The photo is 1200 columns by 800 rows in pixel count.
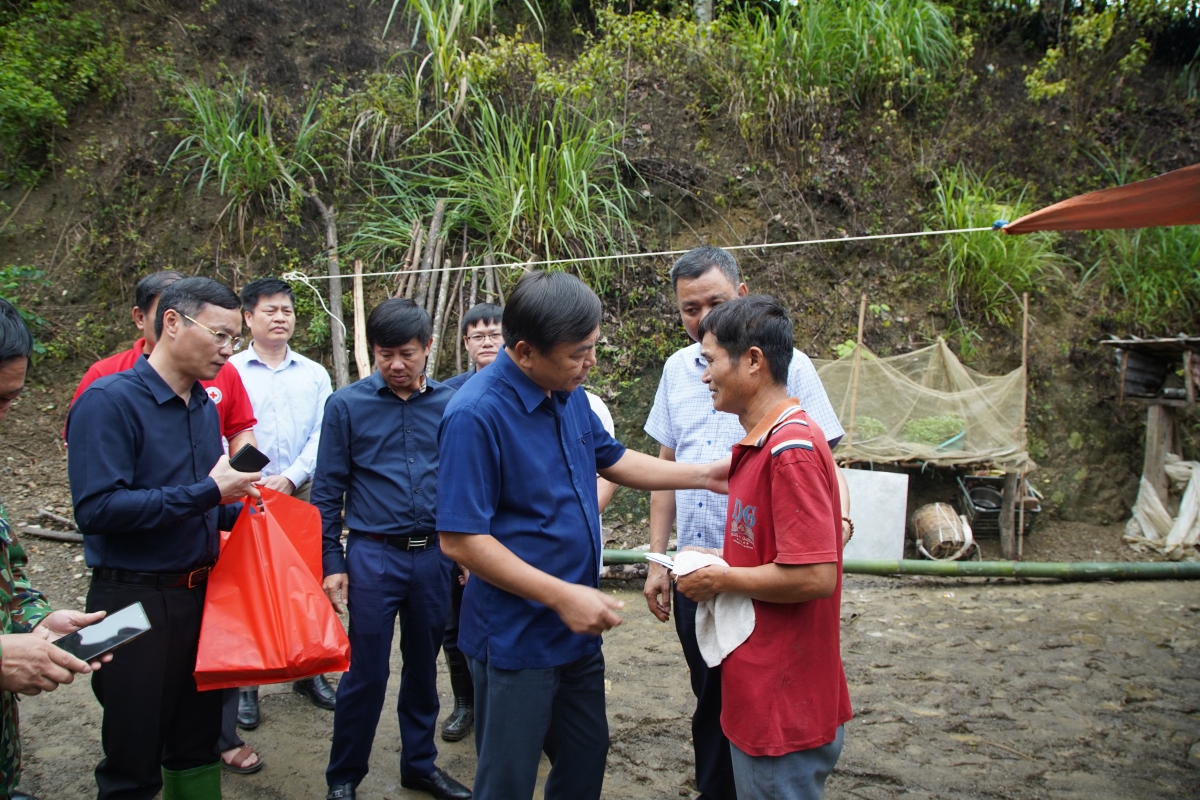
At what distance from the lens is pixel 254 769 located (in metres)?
3.24

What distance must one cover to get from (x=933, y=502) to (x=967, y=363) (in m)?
1.58

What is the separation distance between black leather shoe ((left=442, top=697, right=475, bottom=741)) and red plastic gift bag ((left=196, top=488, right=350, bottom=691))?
3.98ft

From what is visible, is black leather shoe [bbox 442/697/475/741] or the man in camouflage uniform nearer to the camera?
the man in camouflage uniform

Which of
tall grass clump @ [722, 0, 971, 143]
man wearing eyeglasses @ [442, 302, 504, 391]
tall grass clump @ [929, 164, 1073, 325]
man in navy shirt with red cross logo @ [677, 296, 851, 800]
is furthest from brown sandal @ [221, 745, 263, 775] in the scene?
tall grass clump @ [722, 0, 971, 143]

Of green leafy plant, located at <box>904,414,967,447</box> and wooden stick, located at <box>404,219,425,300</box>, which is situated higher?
wooden stick, located at <box>404,219,425,300</box>

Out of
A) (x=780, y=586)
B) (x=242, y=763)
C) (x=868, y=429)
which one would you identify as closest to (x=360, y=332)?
(x=242, y=763)

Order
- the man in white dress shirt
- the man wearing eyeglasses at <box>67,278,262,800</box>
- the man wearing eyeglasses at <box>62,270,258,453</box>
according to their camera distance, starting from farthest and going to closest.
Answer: the man in white dress shirt < the man wearing eyeglasses at <box>62,270,258,453</box> < the man wearing eyeglasses at <box>67,278,262,800</box>

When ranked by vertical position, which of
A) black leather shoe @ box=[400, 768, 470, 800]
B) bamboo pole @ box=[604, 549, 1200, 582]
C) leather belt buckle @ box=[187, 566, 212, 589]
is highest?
leather belt buckle @ box=[187, 566, 212, 589]

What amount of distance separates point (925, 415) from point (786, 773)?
→ 17.9 ft

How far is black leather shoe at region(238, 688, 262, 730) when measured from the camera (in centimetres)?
362

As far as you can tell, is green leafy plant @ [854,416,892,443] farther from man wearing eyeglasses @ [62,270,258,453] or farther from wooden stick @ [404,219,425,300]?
man wearing eyeglasses @ [62,270,258,453]

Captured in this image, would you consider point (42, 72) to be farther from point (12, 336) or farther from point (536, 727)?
point (536, 727)

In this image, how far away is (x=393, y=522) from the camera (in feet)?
9.88

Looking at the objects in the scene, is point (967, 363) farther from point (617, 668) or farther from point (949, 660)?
point (617, 668)
